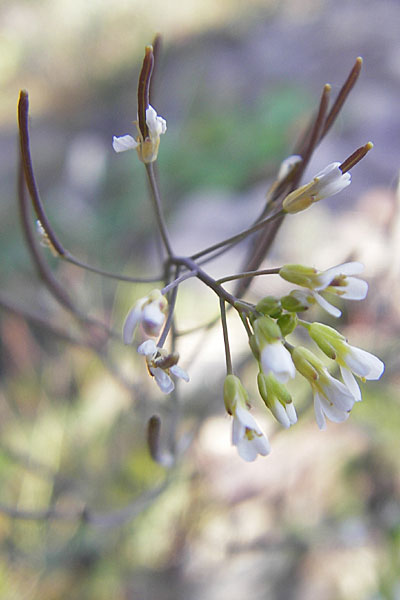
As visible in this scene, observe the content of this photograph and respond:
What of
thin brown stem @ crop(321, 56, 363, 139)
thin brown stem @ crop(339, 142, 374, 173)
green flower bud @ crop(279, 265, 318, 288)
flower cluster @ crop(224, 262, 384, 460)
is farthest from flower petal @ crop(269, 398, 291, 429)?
thin brown stem @ crop(321, 56, 363, 139)

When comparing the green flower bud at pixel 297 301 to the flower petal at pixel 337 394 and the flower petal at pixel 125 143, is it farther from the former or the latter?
the flower petal at pixel 125 143

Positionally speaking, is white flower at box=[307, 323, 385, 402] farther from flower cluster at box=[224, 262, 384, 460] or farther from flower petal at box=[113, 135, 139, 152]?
flower petal at box=[113, 135, 139, 152]

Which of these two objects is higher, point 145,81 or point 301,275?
point 145,81

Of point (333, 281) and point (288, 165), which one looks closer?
point (333, 281)

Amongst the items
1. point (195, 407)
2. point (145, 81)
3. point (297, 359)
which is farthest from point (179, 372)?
point (195, 407)

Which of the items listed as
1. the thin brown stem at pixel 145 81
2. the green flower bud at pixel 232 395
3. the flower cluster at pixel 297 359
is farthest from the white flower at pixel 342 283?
the thin brown stem at pixel 145 81

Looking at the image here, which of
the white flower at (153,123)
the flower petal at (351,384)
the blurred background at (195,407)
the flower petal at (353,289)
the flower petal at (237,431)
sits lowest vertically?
the blurred background at (195,407)

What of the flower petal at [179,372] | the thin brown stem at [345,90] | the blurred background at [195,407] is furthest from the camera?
the blurred background at [195,407]

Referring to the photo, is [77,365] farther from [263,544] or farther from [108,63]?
[108,63]

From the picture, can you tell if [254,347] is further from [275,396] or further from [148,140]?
[148,140]
